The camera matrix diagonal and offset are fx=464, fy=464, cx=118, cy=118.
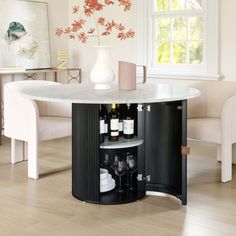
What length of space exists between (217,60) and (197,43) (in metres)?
0.38

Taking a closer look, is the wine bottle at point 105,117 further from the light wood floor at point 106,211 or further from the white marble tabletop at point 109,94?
the light wood floor at point 106,211

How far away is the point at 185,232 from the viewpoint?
2764 mm

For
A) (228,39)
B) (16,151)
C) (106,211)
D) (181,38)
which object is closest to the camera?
(106,211)

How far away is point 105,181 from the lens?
3373 millimetres

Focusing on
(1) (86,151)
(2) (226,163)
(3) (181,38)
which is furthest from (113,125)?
(3) (181,38)

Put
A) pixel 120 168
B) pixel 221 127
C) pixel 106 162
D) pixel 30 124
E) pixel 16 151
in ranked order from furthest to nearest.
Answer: pixel 16 151
pixel 30 124
pixel 221 127
pixel 106 162
pixel 120 168

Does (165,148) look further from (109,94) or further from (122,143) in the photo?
(109,94)

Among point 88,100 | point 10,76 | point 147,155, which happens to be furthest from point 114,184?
point 10,76

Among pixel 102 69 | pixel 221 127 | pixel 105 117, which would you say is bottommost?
pixel 221 127

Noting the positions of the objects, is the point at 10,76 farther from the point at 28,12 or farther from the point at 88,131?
the point at 88,131

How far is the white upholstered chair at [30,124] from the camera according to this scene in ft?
12.7

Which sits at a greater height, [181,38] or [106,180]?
[181,38]

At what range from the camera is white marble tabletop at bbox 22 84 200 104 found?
9.69 feet

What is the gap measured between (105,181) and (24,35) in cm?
289
